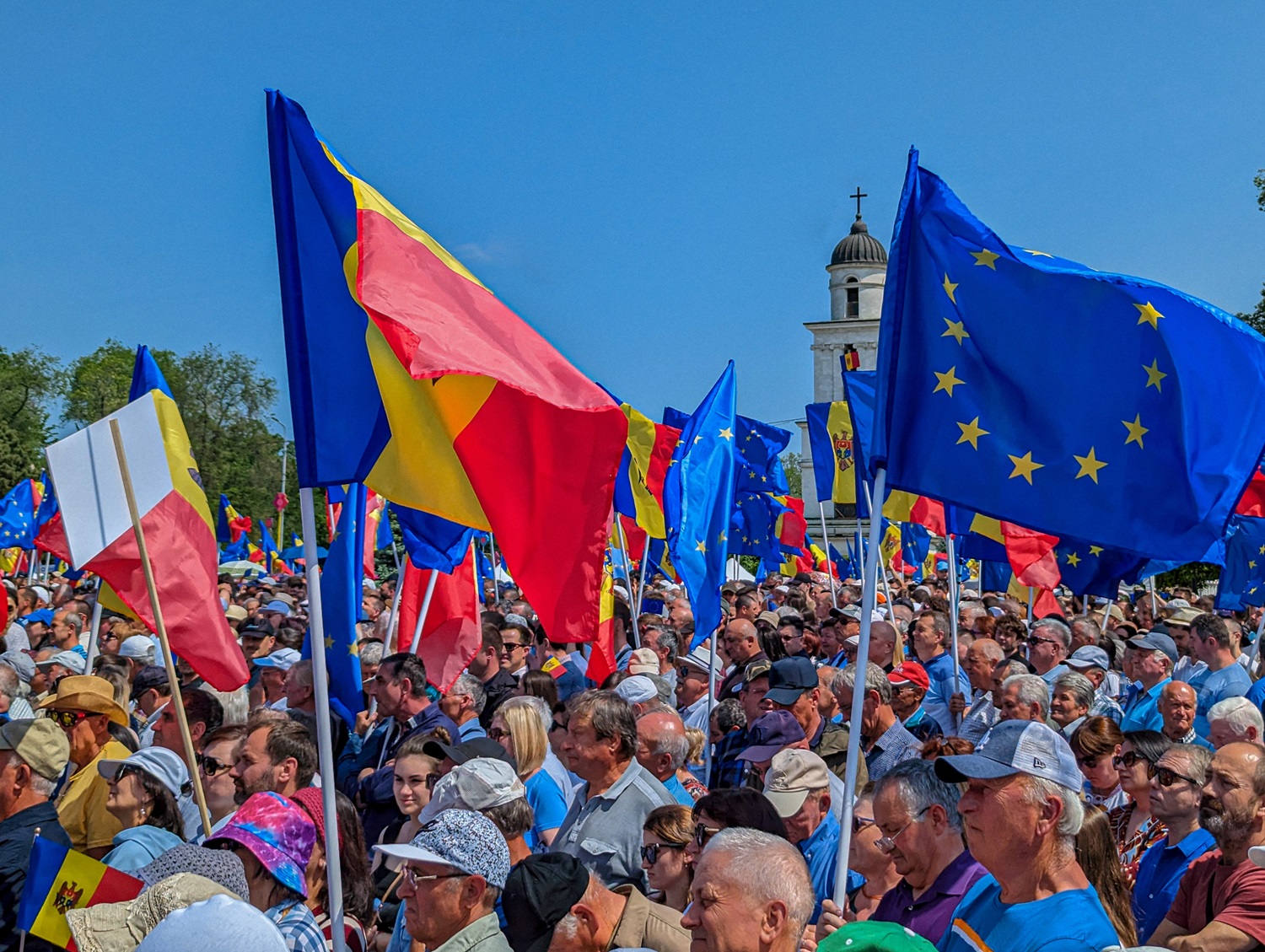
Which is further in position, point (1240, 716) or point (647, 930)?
point (1240, 716)

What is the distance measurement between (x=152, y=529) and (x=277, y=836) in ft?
11.6

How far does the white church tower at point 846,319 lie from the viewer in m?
66.6

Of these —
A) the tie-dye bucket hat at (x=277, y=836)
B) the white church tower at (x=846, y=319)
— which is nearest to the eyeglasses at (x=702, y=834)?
the tie-dye bucket hat at (x=277, y=836)

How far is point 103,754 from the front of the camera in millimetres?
6477

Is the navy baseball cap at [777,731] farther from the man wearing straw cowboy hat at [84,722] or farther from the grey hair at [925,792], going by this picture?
the man wearing straw cowboy hat at [84,722]

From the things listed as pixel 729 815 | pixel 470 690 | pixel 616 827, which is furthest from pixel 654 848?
pixel 470 690

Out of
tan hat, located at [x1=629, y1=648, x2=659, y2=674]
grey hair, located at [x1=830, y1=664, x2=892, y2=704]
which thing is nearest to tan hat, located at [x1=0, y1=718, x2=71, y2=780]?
grey hair, located at [x1=830, y1=664, x2=892, y2=704]

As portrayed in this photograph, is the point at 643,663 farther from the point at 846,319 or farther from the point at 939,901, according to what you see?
the point at 846,319

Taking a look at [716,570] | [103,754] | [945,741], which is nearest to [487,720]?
[716,570]

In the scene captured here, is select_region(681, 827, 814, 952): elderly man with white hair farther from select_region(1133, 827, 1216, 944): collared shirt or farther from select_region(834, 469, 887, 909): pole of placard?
select_region(1133, 827, 1216, 944): collared shirt

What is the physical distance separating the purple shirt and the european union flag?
1.77 m

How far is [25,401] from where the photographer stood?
7456cm

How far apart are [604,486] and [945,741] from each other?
2050 mm

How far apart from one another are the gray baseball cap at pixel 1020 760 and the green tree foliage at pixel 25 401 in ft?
217
